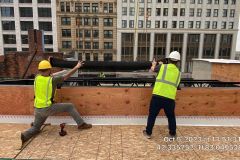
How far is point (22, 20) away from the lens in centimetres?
5797

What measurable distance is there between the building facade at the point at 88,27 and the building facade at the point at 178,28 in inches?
125

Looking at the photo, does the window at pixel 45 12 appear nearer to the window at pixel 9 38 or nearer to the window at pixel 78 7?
the window at pixel 78 7

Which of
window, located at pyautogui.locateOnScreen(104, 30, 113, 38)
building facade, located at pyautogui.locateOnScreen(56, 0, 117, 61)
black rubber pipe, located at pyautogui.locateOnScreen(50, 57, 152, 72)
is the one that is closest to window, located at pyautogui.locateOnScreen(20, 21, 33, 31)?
building facade, located at pyautogui.locateOnScreen(56, 0, 117, 61)

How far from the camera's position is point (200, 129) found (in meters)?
5.96

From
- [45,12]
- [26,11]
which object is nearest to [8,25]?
[26,11]

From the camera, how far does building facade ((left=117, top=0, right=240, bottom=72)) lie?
5934 cm

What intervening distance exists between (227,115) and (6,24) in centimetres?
6681

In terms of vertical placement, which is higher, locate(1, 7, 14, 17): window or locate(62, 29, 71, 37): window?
locate(1, 7, 14, 17): window

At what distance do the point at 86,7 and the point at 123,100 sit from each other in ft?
196

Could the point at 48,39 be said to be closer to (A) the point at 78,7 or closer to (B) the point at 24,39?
(B) the point at 24,39

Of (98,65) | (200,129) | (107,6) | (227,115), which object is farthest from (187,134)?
(107,6)

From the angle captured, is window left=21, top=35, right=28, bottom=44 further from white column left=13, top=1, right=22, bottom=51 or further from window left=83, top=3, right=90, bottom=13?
window left=83, top=3, right=90, bottom=13

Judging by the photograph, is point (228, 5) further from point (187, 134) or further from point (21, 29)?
point (187, 134)
